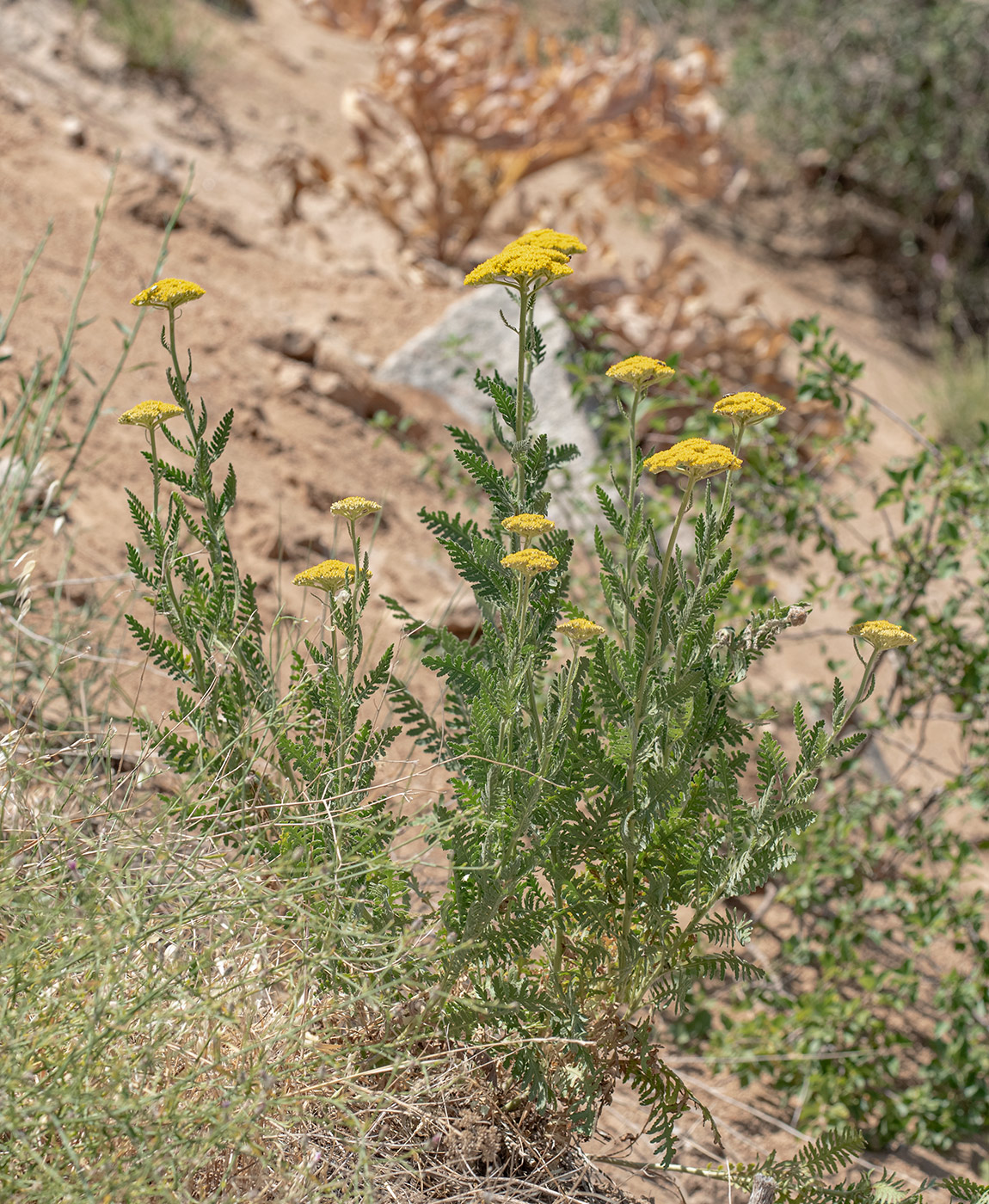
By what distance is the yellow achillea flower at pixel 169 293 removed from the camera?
1460 millimetres

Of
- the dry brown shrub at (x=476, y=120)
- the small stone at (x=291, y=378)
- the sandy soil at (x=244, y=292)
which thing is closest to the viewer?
the sandy soil at (x=244, y=292)

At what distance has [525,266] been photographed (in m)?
1.34

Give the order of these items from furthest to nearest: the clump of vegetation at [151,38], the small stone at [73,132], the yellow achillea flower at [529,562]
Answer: the clump of vegetation at [151,38] < the small stone at [73,132] < the yellow achillea flower at [529,562]

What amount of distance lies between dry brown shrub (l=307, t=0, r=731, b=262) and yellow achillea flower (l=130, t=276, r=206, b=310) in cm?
406

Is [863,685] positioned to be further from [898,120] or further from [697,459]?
[898,120]

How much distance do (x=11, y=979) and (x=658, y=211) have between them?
7.23 meters

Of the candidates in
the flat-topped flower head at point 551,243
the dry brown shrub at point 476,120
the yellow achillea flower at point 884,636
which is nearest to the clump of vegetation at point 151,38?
the dry brown shrub at point 476,120

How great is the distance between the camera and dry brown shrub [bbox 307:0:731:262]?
5.30m

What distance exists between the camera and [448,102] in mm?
5273

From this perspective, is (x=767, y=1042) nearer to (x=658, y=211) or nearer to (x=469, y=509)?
(x=469, y=509)

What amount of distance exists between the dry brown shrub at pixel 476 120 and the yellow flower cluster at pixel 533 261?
13.4 feet

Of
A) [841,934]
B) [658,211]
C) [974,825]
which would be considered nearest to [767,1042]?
[841,934]

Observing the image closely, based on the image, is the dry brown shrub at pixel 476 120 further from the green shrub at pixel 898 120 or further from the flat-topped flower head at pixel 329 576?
the flat-topped flower head at pixel 329 576

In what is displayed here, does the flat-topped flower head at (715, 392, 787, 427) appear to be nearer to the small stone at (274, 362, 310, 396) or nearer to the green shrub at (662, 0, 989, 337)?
the small stone at (274, 362, 310, 396)
